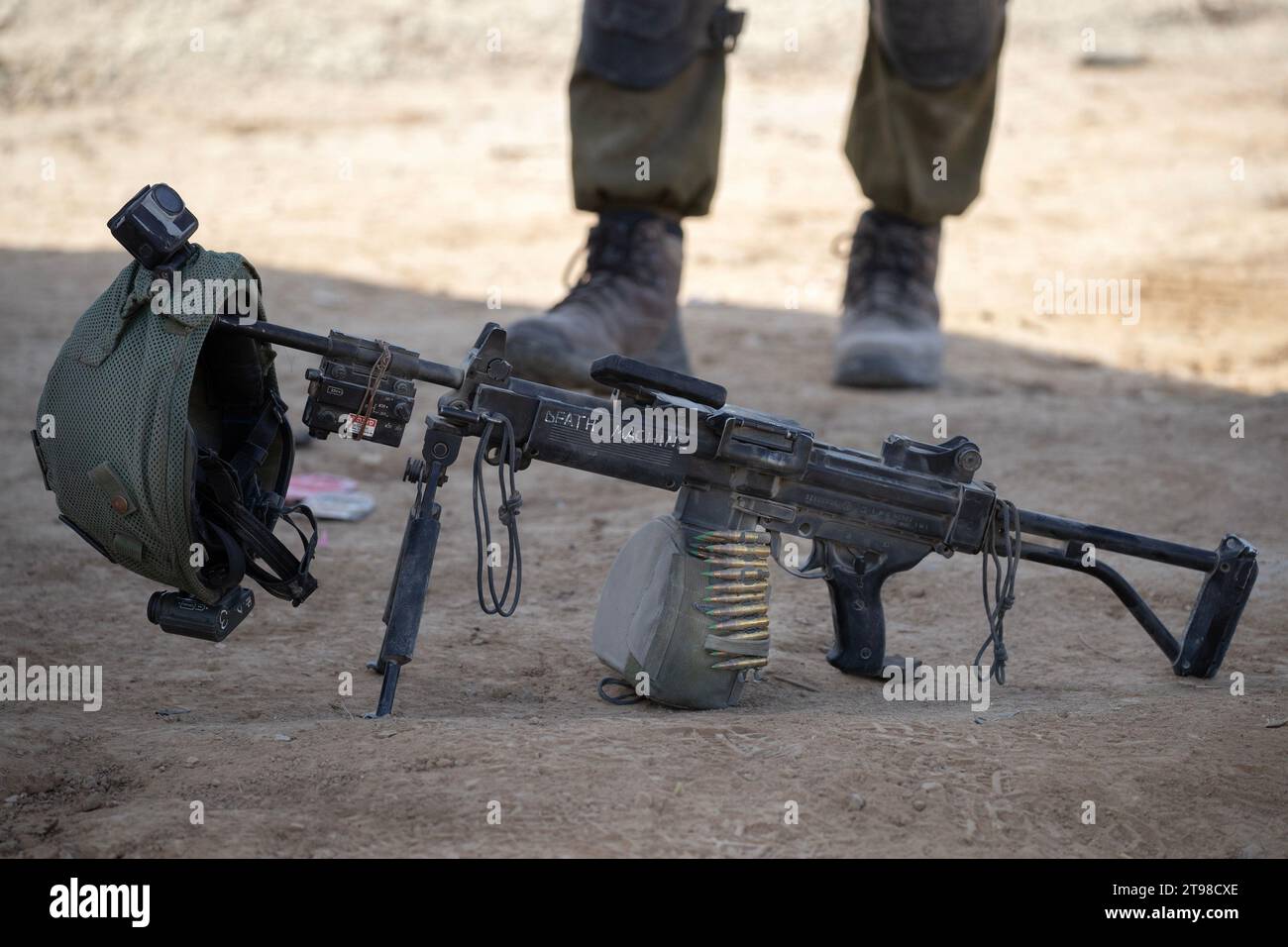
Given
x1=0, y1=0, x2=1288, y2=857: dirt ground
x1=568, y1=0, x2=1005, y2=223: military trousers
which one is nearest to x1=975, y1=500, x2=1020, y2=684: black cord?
x1=0, y1=0, x2=1288, y2=857: dirt ground

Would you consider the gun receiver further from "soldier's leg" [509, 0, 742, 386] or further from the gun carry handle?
"soldier's leg" [509, 0, 742, 386]

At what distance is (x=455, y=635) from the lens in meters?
2.91

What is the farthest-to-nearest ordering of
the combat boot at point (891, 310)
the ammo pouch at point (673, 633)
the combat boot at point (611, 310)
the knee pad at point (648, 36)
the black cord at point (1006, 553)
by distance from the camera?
the combat boot at point (891, 310), the knee pad at point (648, 36), the combat boot at point (611, 310), the black cord at point (1006, 553), the ammo pouch at point (673, 633)

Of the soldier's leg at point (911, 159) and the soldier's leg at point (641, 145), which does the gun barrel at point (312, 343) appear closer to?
the soldier's leg at point (641, 145)

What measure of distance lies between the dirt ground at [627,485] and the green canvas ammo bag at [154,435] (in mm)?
318

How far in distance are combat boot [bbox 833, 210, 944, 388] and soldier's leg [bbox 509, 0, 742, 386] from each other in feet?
2.60

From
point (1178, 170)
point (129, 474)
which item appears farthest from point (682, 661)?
point (1178, 170)

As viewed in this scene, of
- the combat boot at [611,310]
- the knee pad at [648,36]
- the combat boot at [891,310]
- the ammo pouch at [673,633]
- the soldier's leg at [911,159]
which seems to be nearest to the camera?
A: the ammo pouch at [673,633]

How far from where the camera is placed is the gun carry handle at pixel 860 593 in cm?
263

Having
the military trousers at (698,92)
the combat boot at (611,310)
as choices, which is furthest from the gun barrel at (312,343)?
the military trousers at (698,92)

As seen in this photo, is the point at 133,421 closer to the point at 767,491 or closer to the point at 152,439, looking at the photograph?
the point at 152,439

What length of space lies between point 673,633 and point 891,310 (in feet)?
9.03

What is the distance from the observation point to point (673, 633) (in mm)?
2412

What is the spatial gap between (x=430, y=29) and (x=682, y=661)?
8.97m
